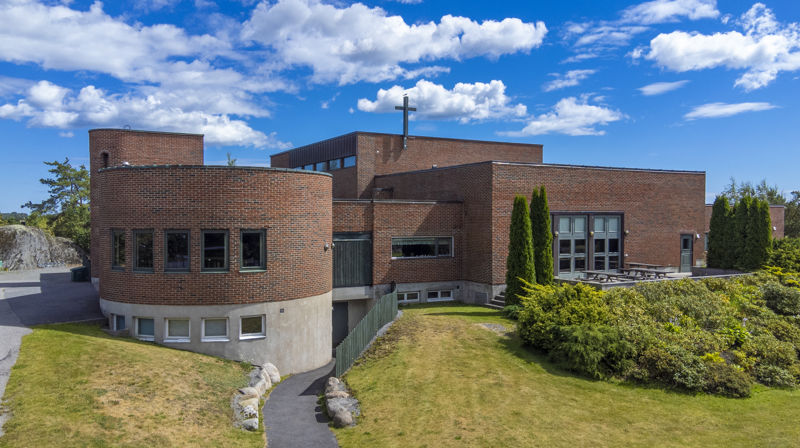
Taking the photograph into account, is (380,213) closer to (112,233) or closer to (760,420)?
(112,233)

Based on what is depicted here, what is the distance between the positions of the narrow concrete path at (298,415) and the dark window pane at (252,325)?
1961mm

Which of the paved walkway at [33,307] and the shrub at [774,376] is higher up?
the paved walkway at [33,307]

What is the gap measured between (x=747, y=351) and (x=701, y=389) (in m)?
3.15

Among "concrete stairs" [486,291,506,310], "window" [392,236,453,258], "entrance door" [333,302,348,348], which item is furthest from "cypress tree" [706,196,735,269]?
"entrance door" [333,302,348,348]

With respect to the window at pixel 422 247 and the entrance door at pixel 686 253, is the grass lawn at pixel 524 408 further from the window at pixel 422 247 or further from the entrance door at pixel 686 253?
the entrance door at pixel 686 253

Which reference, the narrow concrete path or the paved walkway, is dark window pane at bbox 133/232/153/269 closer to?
the paved walkway

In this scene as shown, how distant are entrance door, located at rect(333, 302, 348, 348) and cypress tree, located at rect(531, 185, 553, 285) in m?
9.06

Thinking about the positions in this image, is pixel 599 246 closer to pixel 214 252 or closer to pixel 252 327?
pixel 252 327

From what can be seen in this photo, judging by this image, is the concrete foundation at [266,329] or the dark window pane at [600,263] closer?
the concrete foundation at [266,329]

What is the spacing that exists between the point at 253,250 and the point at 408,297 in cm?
974

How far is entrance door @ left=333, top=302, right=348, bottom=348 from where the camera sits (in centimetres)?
2469

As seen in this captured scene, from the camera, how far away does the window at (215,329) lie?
17438 millimetres

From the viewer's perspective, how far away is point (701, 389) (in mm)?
13734

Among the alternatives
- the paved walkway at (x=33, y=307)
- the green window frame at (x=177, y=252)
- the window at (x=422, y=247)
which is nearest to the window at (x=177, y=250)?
the green window frame at (x=177, y=252)
